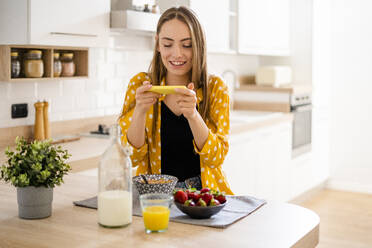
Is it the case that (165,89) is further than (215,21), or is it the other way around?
(215,21)

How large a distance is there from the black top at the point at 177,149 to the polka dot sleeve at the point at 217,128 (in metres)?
0.08

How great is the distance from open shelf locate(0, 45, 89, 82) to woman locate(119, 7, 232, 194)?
0.96m

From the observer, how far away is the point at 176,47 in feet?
6.19

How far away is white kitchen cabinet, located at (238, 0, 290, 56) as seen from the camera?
4496 mm

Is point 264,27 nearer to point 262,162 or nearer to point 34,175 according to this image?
point 262,162

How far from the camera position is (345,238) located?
4.07 metres

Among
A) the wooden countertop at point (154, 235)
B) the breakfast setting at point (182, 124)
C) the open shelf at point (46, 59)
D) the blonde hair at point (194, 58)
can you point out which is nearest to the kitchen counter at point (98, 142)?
the breakfast setting at point (182, 124)

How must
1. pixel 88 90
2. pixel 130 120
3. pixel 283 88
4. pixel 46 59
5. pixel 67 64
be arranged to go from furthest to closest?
pixel 283 88 < pixel 88 90 < pixel 67 64 < pixel 46 59 < pixel 130 120

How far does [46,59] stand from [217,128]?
135cm

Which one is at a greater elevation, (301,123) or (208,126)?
(208,126)

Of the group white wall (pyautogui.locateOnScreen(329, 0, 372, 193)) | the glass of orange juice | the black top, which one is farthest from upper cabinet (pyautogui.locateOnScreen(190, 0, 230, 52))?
the glass of orange juice

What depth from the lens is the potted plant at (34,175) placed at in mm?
1427

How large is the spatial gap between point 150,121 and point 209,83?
28 centimetres

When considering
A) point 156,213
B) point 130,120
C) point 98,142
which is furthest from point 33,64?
point 156,213
